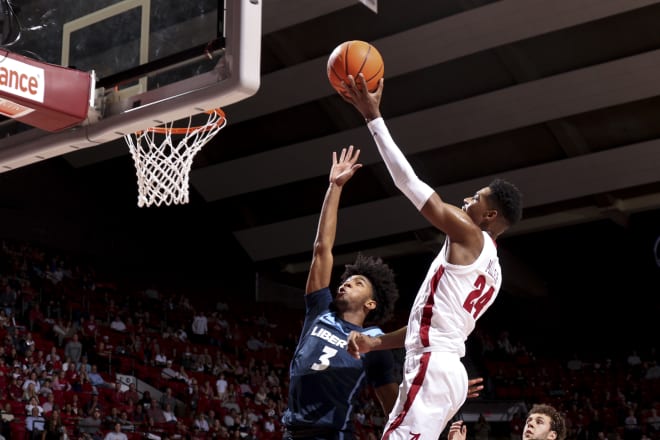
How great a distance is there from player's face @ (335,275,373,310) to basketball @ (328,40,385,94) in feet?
2.85

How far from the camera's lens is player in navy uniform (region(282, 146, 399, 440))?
3689 millimetres

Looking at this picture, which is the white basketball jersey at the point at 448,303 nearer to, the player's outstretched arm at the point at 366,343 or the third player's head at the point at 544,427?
the player's outstretched arm at the point at 366,343

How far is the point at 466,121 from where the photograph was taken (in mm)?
17109

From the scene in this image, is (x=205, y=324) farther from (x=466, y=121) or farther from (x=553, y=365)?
(x=553, y=365)

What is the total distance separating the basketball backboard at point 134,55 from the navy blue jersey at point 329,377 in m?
1.12

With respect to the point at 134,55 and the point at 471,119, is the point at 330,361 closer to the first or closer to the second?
the point at 134,55

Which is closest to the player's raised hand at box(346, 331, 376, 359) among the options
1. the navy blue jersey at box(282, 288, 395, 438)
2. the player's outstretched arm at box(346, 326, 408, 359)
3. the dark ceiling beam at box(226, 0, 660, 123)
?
the player's outstretched arm at box(346, 326, 408, 359)

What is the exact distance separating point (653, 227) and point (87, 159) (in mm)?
12107

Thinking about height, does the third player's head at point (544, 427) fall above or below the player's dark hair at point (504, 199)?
below

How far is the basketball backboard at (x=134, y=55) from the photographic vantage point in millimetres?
3908

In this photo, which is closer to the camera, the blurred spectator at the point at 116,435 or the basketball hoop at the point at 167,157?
the basketball hoop at the point at 167,157

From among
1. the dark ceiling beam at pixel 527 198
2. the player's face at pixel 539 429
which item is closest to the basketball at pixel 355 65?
the player's face at pixel 539 429

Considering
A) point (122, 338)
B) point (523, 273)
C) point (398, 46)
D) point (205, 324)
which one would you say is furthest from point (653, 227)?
point (122, 338)

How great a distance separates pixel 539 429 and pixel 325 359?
1.43m
